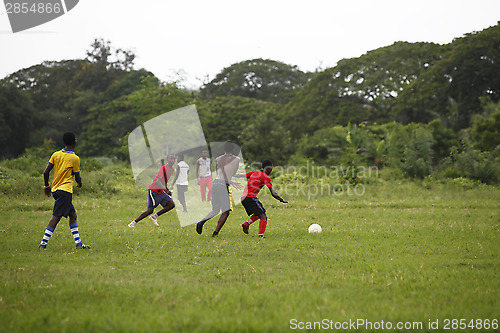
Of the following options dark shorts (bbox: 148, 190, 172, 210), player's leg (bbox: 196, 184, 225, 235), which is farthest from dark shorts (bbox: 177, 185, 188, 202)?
player's leg (bbox: 196, 184, 225, 235)

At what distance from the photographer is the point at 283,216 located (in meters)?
15.9

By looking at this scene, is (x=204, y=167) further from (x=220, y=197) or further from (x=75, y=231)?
(x=75, y=231)

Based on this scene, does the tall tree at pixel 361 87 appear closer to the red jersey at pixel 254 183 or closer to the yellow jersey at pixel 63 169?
the red jersey at pixel 254 183

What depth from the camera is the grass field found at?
5.32 m

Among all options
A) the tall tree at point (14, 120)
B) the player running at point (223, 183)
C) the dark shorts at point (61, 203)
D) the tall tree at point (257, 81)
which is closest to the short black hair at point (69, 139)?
the dark shorts at point (61, 203)

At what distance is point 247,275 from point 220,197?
13.4ft

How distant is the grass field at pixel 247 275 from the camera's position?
532 centimetres

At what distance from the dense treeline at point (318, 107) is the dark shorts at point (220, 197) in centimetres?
1945

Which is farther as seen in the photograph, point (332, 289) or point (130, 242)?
point (130, 242)

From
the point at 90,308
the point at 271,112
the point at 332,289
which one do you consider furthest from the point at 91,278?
the point at 271,112

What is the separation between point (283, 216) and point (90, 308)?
10.8 m

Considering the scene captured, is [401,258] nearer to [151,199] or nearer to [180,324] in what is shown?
[180,324]

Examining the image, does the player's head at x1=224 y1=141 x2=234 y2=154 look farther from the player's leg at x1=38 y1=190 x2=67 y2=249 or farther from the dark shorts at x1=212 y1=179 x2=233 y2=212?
the player's leg at x1=38 y1=190 x2=67 y2=249

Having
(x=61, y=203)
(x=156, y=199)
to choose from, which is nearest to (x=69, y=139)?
(x=61, y=203)
